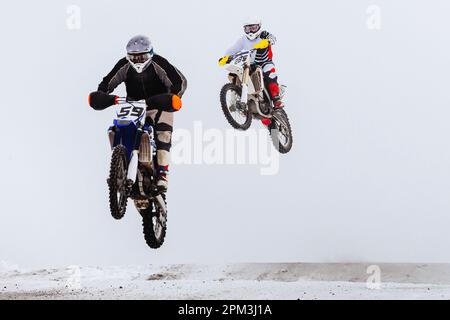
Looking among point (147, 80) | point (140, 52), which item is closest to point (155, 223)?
point (147, 80)

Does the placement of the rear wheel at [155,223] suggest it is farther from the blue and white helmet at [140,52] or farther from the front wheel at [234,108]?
the front wheel at [234,108]

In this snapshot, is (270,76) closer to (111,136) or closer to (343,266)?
(111,136)

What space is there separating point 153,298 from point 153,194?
5.47 ft

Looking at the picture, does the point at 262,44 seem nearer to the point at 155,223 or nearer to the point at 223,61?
the point at 223,61

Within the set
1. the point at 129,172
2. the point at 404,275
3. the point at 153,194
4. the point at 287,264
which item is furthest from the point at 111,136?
the point at 287,264

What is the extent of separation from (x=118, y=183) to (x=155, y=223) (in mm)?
1861

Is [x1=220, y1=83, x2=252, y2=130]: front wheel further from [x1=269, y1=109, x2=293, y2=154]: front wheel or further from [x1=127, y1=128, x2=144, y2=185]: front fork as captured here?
[x1=127, y1=128, x2=144, y2=185]: front fork

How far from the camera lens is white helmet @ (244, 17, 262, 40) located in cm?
1267

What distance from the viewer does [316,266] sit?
124ft

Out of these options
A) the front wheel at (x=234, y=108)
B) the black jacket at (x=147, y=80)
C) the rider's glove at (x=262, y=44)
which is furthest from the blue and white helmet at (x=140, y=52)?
the rider's glove at (x=262, y=44)

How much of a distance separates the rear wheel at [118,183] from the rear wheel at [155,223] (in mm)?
1251

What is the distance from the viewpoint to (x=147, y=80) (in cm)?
1078

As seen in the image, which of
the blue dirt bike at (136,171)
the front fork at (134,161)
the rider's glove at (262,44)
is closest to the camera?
the blue dirt bike at (136,171)

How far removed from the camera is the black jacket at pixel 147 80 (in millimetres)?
10719
